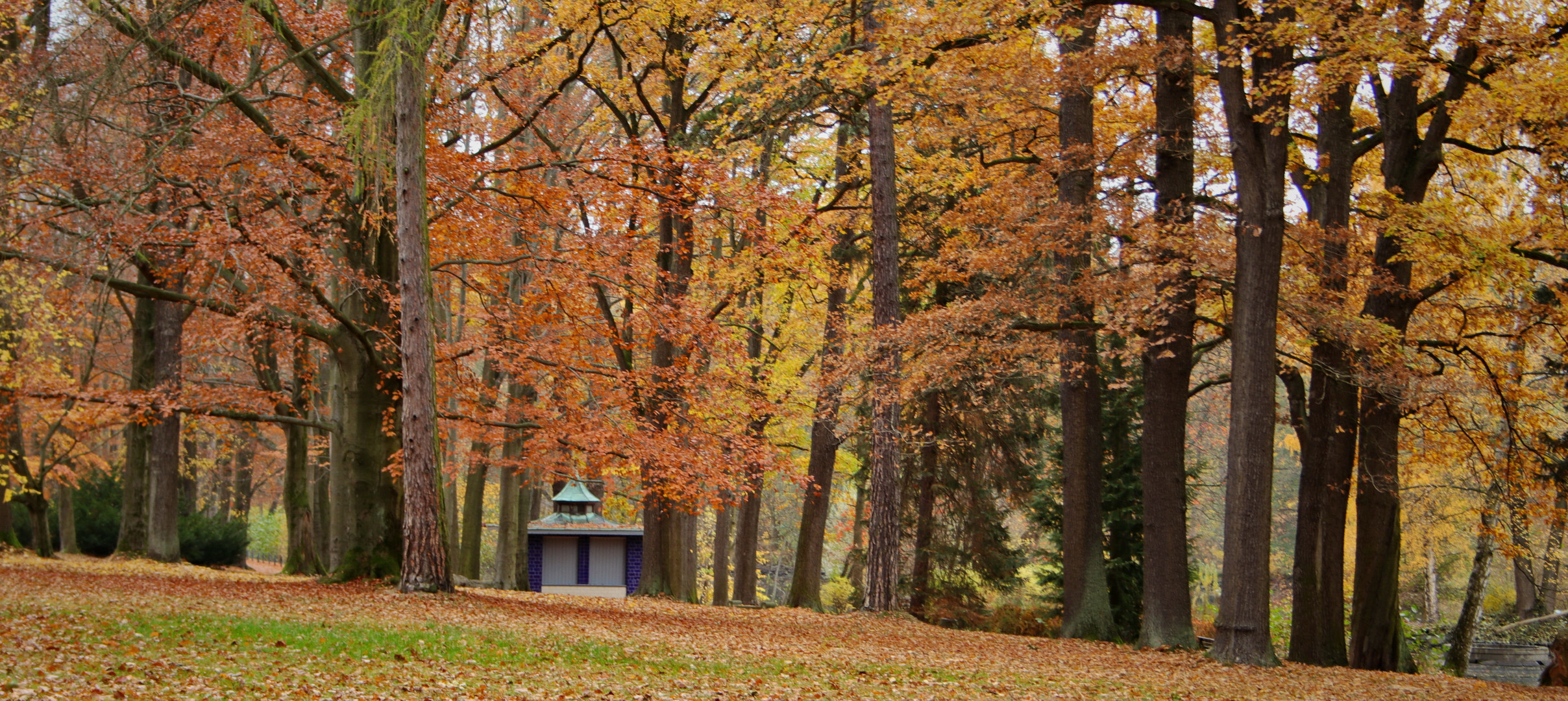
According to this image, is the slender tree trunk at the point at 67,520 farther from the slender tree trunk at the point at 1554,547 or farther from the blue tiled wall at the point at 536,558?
the slender tree trunk at the point at 1554,547

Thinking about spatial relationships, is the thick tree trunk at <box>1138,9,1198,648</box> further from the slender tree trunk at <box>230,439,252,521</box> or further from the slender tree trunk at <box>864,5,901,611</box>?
the slender tree trunk at <box>230,439,252,521</box>

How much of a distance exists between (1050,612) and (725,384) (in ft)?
28.0

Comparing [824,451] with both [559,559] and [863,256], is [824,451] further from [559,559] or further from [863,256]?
[559,559]

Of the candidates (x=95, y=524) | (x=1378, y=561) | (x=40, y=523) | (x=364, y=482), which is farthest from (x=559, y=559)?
(x=1378, y=561)

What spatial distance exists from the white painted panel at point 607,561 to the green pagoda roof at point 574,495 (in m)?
1.01

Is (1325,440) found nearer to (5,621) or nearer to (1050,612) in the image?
(1050,612)

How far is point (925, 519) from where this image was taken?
2056 cm

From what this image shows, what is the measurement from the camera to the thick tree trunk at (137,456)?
1759 cm

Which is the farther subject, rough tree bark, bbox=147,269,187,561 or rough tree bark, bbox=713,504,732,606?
rough tree bark, bbox=713,504,732,606

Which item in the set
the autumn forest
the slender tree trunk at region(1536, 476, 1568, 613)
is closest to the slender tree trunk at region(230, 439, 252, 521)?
the autumn forest

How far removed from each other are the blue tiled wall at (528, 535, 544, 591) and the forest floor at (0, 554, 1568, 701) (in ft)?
39.7

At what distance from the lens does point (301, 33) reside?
13.2 metres

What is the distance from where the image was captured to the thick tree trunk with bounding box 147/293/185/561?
1756 centimetres

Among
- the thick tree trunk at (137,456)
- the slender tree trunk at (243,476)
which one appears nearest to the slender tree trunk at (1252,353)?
the thick tree trunk at (137,456)
